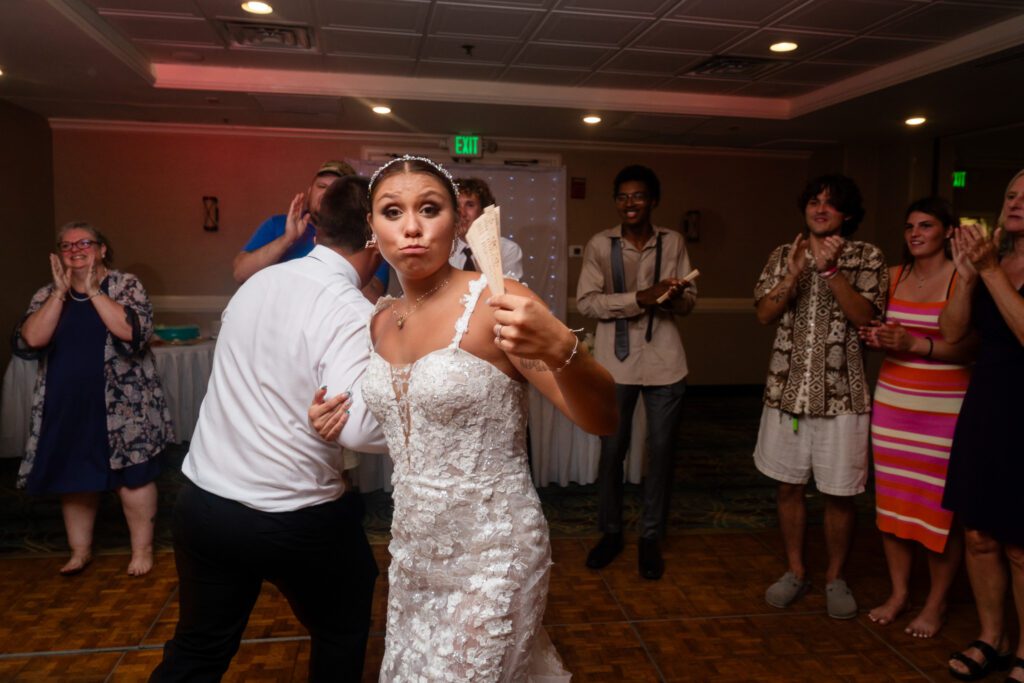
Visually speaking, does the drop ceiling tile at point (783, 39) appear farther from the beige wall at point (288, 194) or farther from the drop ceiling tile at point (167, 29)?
the drop ceiling tile at point (167, 29)

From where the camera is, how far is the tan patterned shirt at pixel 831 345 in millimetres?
2828

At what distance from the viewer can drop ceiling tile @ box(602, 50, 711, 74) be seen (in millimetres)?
5211

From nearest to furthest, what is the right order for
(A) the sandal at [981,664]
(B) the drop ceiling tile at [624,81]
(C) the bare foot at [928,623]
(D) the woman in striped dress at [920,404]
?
(A) the sandal at [981,664]
(D) the woman in striped dress at [920,404]
(C) the bare foot at [928,623]
(B) the drop ceiling tile at [624,81]

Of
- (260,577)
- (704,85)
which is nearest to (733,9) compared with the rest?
(704,85)

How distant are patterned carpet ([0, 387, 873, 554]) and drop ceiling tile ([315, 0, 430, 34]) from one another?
2.80 metres

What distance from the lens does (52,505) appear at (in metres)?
4.36

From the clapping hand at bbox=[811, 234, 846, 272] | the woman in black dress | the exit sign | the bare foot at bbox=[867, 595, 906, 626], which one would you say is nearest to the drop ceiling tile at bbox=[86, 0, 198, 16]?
the exit sign

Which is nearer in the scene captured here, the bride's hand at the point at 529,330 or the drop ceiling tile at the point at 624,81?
the bride's hand at the point at 529,330

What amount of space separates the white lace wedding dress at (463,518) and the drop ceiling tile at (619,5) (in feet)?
11.2

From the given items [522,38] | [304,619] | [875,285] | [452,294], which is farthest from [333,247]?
[522,38]

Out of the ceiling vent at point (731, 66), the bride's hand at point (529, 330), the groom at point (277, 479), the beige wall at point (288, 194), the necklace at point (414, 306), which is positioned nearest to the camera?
the bride's hand at point (529, 330)

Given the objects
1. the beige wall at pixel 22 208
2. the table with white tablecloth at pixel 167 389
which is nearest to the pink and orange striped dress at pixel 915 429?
the table with white tablecloth at pixel 167 389

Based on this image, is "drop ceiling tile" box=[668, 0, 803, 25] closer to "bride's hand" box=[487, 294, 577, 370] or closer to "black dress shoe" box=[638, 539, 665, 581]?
"black dress shoe" box=[638, 539, 665, 581]

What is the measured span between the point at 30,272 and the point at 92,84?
2.11 metres
